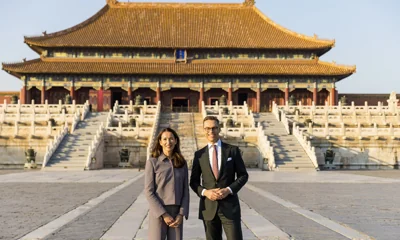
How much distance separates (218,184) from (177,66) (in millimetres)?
40300

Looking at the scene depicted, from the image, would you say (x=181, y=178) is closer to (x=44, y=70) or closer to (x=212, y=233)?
(x=212, y=233)

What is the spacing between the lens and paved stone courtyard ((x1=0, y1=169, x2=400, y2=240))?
7.47 meters

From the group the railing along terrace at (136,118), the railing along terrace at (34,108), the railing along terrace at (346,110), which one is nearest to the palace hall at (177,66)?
the railing along terrace at (34,108)

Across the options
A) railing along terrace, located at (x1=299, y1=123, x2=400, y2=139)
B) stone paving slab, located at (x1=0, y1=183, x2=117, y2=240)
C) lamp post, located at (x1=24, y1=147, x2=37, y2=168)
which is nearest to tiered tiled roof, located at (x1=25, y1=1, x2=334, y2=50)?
railing along terrace, located at (x1=299, y1=123, x2=400, y2=139)

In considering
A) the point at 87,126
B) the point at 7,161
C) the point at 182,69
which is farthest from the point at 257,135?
the point at 182,69

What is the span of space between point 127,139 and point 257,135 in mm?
7340

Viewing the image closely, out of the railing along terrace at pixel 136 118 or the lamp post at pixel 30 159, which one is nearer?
the lamp post at pixel 30 159

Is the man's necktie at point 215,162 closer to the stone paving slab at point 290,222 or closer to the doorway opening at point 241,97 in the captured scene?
the stone paving slab at point 290,222

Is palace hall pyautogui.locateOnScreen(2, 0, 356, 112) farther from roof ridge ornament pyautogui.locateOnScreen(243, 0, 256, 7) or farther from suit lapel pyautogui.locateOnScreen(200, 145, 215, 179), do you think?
suit lapel pyautogui.locateOnScreen(200, 145, 215, 179)

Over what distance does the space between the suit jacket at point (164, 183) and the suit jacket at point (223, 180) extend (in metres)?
0.30

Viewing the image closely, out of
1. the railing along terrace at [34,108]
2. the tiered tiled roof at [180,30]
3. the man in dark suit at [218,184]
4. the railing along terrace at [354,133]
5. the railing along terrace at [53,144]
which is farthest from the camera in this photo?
the tiered tiled roof at [180,30]

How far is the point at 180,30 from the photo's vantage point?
48.8 metres

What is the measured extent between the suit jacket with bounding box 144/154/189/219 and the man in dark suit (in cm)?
30

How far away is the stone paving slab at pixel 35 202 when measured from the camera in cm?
820
